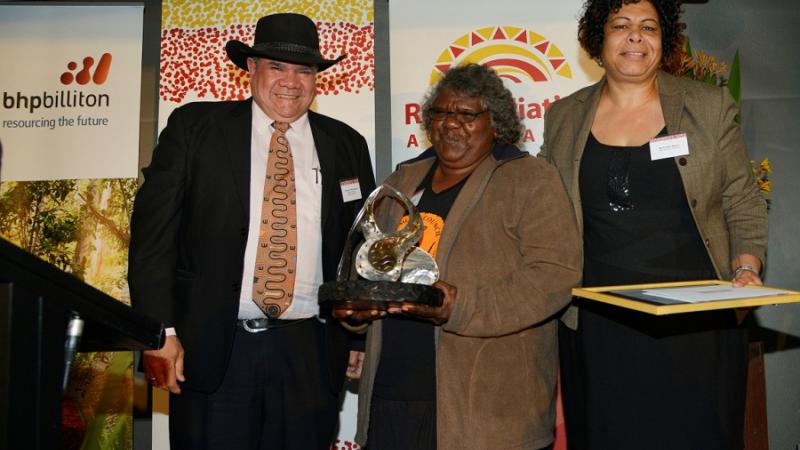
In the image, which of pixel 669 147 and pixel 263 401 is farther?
pixel 263 401

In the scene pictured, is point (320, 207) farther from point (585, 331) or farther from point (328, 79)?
point (328, 79)

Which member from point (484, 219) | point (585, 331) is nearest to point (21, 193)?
point (484, 219)

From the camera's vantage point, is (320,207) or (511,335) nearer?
(511,335)

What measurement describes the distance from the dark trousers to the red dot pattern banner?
1.92 m

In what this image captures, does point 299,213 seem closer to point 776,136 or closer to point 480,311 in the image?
point 480,311

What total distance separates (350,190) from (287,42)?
0.67 meters

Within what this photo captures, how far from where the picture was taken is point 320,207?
120 inches

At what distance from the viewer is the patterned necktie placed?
2857mm

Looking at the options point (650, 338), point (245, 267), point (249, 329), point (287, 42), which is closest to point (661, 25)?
point (650, 338)

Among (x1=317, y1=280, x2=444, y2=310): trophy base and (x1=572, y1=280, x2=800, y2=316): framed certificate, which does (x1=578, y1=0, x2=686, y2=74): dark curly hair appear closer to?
(x1=572, y1=280, x2=800, y2=316): framed certificate

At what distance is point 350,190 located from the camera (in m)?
3.15

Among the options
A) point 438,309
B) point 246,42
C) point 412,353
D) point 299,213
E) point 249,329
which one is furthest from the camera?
point 246,42

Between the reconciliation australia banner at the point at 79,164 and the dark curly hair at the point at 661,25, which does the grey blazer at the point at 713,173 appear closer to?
the dark curly hair at the point at 661,25

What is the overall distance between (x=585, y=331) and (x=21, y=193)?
3288 mm
